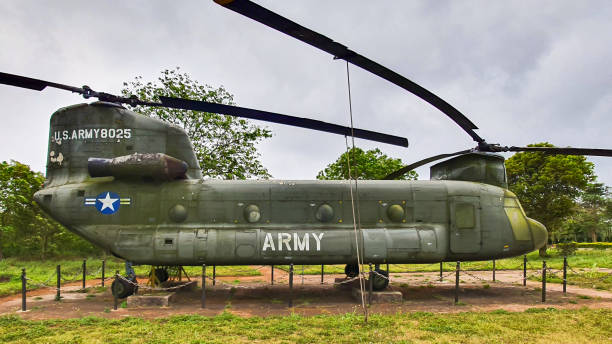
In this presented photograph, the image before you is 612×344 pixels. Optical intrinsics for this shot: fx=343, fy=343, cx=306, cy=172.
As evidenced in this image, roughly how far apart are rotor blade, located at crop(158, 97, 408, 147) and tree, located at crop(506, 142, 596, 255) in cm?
1938

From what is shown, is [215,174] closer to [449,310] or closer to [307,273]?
[307,273]

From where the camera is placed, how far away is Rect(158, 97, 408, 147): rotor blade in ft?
28.7

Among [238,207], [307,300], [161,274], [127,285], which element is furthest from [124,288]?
[307,300]

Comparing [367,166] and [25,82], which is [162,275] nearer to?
[25,82]

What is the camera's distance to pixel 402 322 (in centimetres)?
743

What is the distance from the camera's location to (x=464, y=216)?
10.4 metres

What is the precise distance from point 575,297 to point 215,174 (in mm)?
17507

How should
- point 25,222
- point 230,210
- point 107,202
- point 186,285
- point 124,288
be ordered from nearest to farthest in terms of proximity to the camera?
point 124,288 < point 107,202 < point 230,210 < point 186,285 < point 25,222

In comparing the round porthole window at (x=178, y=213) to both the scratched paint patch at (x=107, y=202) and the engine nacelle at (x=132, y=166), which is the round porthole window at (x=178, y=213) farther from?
the scratched paint patch at (x=107, y=202)

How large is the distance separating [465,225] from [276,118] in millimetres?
6457

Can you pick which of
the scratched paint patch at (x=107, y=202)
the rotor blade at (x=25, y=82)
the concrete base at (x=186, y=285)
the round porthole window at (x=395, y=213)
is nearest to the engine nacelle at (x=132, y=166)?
the scratched paint patch at (x=107, y=202)

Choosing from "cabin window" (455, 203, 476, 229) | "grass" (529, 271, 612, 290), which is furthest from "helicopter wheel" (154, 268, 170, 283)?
"grass" (529, 271, 612, 290)

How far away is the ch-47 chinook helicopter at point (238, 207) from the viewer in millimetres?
9523

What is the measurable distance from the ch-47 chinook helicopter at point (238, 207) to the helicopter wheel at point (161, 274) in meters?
1.64
